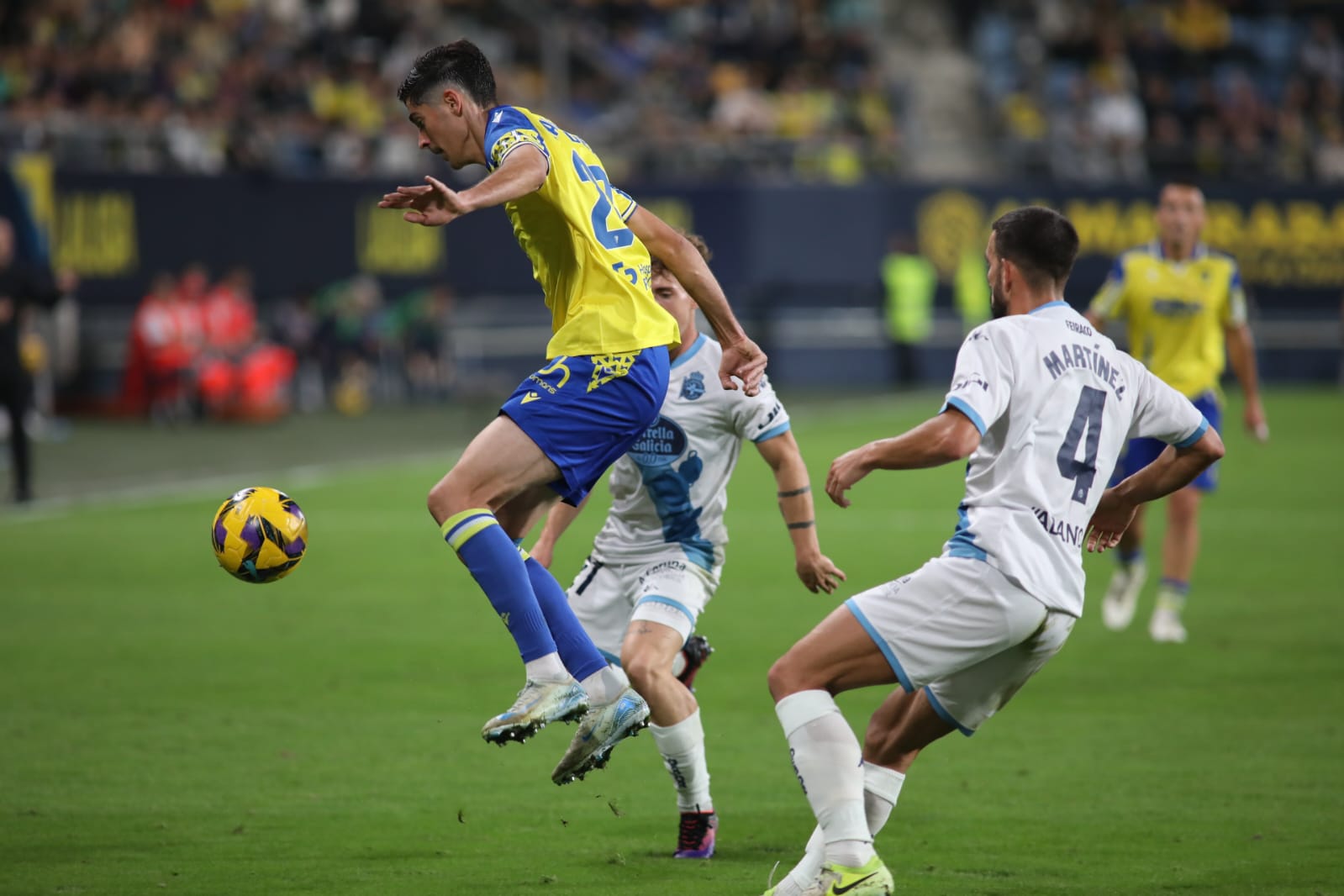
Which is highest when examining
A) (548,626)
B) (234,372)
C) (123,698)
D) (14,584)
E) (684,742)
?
(548,626)

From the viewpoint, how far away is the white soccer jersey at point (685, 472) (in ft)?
21.4

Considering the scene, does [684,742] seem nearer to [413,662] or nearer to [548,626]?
[548,626]

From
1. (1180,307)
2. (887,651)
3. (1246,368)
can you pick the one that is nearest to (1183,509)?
(1246,368)

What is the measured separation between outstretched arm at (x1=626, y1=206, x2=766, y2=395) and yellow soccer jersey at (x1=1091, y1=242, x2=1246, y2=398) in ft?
17.8

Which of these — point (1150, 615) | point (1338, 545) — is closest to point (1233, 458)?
point (1338, 545)

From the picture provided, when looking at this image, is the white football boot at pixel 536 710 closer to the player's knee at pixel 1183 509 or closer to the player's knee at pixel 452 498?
the player's knee at pixel 452 498

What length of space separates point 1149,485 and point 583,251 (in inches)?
79.3

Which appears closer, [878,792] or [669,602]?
[878,792]

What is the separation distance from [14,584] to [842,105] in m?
23.0

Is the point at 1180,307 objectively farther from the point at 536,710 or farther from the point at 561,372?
the point at 536,710

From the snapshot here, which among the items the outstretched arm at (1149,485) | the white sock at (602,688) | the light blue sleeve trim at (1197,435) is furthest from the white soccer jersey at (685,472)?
the light blue sleeve trim at (1197,435)

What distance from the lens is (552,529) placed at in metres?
6.75

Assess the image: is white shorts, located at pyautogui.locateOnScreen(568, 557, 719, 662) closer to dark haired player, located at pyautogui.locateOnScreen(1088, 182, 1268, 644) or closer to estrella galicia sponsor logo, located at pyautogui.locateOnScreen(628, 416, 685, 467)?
estrella galicia sponsor logo, located at pyautogui.locateOnScreen(628, 416, 685, 467)

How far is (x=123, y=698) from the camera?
347 inches
